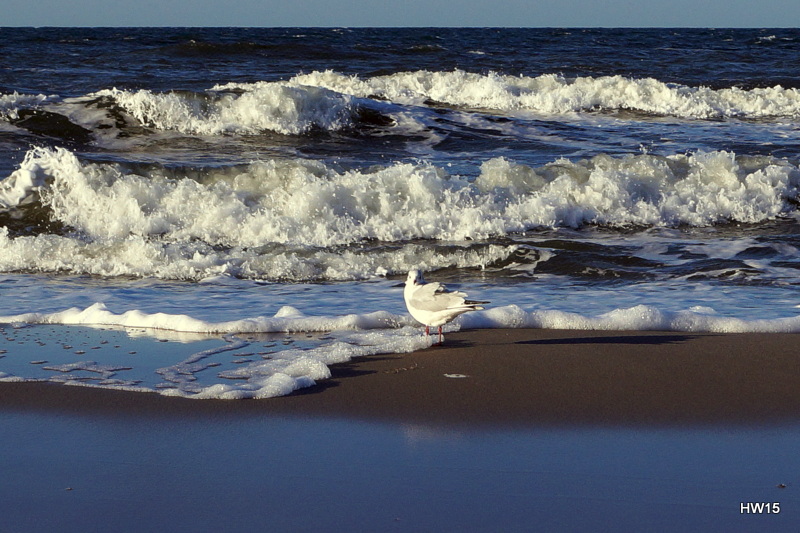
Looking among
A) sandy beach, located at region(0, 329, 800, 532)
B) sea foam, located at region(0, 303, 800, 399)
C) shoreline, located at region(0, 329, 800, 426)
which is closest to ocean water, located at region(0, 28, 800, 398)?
sea foam, located at region(0, 303, 800, 399)

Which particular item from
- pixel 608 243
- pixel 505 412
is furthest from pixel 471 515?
pixel 608 243

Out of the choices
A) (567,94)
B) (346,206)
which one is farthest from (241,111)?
(567,94)

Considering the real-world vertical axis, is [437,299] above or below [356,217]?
above

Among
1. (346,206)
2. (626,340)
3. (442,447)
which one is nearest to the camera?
(442,447)

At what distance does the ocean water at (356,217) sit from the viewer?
5570 mm

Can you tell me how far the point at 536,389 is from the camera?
4.38 meters

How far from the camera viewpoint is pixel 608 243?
27.7 feet

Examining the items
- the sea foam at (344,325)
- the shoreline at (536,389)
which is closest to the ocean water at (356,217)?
the sea foam at (344,325)

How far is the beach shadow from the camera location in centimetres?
514

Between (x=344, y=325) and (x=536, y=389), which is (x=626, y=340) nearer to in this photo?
(x=536, y=389)

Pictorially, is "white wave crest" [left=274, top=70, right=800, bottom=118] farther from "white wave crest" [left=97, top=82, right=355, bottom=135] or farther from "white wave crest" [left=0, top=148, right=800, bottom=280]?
"white wave crest" [left=0, top=148, right=800, bottom=280]

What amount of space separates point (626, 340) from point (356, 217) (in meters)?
4.32

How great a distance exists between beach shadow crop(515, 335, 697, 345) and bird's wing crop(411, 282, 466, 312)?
0.49 metres

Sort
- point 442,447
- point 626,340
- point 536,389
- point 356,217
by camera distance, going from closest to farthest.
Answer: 1. point 442,447
2. point 536,389
3. point 626,340
4. point 356,217
